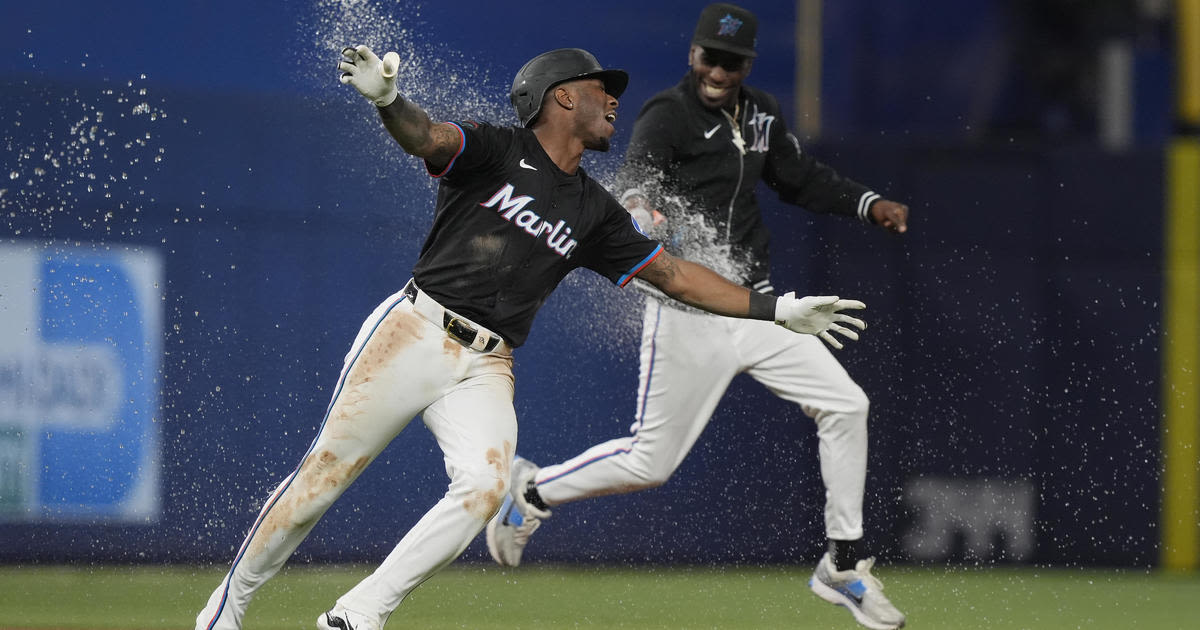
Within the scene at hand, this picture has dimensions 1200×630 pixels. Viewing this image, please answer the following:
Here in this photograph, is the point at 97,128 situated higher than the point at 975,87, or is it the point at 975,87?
the point at 975,87

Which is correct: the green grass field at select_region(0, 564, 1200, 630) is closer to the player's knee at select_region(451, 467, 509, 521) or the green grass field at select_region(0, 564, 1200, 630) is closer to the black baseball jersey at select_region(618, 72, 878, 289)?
the player's knee at select_region(451, 467, 509, 521)

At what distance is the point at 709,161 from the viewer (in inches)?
268

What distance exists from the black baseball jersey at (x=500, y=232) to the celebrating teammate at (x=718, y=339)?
1286 mm

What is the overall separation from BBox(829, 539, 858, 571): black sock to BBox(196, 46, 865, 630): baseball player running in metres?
1.97

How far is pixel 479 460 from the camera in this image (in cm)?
493

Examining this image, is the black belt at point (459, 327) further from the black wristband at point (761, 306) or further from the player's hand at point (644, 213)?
the player's hand at point (644, 213)

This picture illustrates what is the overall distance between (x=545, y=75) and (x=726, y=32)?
1541 millimetres

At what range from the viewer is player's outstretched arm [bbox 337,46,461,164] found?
4.46 metres

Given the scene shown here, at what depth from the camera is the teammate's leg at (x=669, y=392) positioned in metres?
6.84

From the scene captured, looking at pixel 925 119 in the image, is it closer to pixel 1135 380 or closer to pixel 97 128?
pixel 1135 380

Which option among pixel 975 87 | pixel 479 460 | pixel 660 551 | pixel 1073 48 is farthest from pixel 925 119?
pixel 479 460

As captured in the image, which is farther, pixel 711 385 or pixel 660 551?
pixel 660 551

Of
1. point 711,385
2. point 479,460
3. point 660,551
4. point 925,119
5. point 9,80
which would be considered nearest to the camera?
point 479,460

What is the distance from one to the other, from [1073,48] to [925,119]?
1.36 m
